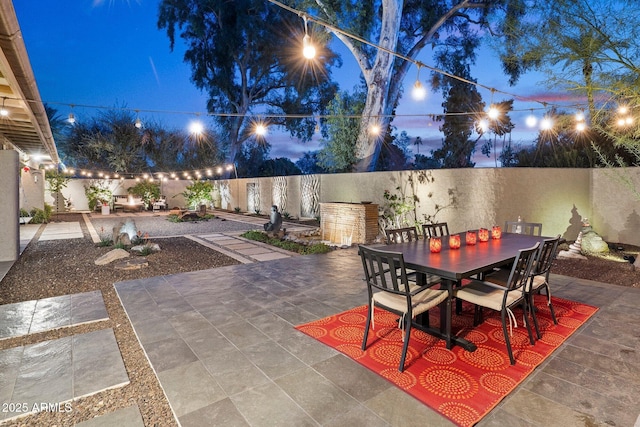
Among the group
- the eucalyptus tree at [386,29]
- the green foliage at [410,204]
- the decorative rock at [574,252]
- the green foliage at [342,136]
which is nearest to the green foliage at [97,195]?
the green foliage at [342,136]

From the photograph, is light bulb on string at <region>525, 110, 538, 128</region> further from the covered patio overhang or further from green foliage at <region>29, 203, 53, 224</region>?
green foliage at <region>29, 203, 53, 224</region>

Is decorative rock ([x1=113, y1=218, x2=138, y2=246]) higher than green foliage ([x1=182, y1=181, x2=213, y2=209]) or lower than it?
lower

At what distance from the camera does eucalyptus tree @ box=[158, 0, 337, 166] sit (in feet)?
60.1

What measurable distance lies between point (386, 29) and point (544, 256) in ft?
36.4

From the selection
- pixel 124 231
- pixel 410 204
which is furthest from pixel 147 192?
pixel 410 204

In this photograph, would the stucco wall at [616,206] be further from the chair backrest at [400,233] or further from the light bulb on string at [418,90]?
the chair backrest at [400,233]

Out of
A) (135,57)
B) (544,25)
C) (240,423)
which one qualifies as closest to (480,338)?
(240,423)

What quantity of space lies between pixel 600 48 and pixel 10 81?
26.7ft

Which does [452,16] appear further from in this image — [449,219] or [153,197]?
[153,197]

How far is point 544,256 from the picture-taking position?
298 centimetres

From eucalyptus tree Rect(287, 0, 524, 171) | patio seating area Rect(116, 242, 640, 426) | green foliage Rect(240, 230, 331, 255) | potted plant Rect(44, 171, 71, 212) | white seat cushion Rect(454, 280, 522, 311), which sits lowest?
green foliage Rect(240, 230, 331, 255)

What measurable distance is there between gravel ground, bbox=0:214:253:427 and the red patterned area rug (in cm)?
129

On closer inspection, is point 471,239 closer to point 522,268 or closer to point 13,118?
point 522,268

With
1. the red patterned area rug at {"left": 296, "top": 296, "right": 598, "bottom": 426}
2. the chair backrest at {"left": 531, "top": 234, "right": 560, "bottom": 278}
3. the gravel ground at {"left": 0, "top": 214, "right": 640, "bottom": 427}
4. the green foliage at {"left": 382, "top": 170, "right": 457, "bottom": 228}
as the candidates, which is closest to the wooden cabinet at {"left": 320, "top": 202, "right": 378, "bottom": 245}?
the green foliage at {"left": 382, "top": 170, "right": 457, "bottom": 228}
